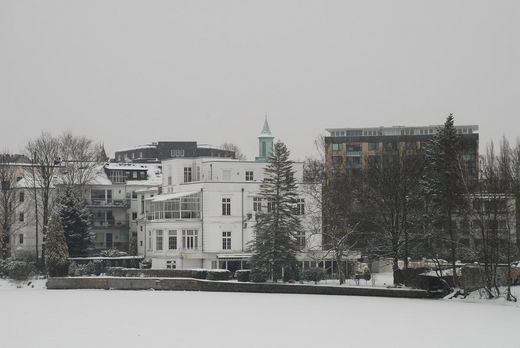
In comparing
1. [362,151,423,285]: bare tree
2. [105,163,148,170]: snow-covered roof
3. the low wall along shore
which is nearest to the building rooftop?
[105,163,148,170]: snow-covered roof

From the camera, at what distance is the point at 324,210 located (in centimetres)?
6388

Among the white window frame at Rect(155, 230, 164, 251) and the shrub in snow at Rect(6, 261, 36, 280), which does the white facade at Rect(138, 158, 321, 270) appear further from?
the shrub in snow at Rect(6, 261, 36, 280)

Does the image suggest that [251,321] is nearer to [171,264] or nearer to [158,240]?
[171,264]

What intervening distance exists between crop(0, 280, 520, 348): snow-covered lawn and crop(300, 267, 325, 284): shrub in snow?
18.6 ft

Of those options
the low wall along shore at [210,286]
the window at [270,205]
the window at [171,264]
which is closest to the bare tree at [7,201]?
the window at [171,264]

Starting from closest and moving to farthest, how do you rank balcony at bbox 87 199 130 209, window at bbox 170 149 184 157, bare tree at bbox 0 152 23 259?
bare tree at bbox 0 152 23 259 → balcony at bbox 87 199 130 209 → window at bbox 170 149 184 157

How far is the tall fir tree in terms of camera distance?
52938 mm

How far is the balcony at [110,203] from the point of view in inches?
3652

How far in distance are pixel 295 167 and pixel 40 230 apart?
101 feet

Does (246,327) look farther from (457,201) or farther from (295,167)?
(295,167)

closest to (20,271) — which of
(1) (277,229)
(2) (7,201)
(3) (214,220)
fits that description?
(3) (214,220)

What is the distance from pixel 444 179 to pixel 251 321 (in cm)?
1916

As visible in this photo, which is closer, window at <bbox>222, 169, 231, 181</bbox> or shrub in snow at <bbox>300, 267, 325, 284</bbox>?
shrub in snow at <bbox>300, 267, 325, 284</bbox>

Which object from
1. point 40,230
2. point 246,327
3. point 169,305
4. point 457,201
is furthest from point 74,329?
point 40,230
